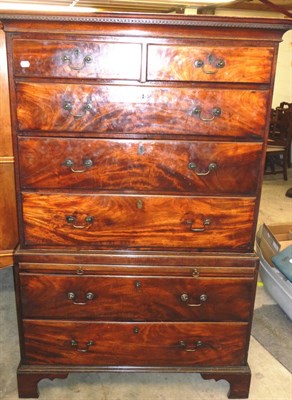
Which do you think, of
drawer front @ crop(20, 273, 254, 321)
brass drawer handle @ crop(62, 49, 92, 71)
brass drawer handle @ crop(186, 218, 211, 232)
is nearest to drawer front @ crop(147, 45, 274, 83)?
brass drawer handle @ crop(62, 49, 92, 71)

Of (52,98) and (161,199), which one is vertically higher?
(52,98)

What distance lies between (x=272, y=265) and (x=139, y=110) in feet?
5.38

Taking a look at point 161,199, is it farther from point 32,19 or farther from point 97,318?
point 32,19

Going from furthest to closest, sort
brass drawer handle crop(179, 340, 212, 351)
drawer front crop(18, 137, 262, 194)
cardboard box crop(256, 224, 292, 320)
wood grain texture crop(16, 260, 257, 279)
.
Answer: cardboard box crop(256, 224, 292, 320), brass drawer handle crop(179, 340, 212, 351), wood grain texture crop(16, 260, 257, 279), drawer front crop(18, 137, 262, 194)

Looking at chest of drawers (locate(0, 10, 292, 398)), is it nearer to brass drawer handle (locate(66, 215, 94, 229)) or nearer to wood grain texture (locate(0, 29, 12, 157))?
brass drawer handle (locate(66, 215, 94, 229))

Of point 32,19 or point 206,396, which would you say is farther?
point 206,396

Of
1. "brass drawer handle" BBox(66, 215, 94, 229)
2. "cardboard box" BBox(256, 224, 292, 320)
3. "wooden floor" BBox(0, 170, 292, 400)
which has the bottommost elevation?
"wooden floor" BBox(0, 170, 292, 400)

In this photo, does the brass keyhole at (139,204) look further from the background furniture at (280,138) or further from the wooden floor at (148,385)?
the background furniture at (280,138)

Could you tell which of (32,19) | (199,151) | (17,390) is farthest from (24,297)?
(32,19)

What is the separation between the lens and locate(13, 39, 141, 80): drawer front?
1.44m

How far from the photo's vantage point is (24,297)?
171cm

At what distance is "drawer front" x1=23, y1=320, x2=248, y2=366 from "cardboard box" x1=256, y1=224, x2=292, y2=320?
2.50 ft

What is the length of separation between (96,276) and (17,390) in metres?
0.69

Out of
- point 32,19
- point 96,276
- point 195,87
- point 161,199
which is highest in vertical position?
point 32,19
